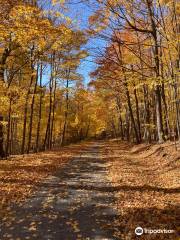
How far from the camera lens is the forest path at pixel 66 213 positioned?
7129mm

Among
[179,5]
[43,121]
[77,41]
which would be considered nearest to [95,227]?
[179,5]

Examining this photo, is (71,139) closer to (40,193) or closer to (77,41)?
(77,41)

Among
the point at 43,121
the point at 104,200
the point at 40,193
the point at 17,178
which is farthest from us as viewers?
the point at 43,121

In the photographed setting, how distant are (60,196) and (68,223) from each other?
2845 mm

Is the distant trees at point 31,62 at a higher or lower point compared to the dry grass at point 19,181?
higher

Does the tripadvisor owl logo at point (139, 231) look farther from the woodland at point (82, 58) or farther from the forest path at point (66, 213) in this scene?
the woodland at point (82, 58)

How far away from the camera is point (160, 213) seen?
8492mm

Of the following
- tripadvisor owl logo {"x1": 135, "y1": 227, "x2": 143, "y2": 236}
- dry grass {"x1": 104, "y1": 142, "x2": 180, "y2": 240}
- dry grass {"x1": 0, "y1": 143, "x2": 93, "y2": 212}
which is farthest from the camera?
dry grass {"x1": 0, "y1": 143, "x2": 93, "y2": 212}

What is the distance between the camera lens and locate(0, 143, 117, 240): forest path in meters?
7.13

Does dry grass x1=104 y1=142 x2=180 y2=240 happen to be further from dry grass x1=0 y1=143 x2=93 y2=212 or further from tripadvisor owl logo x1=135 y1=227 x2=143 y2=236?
dry grass x1=0 y1=143 x2=93 y2=212

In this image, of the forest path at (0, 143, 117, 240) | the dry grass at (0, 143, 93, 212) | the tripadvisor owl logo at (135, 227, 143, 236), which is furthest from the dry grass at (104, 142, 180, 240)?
the dry grass at (0, 143, 93, 212)

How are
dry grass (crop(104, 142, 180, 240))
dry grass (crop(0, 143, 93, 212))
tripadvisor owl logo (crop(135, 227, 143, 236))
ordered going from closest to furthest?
tripadvisor owl logo (crop(135, 227, 143, 236)), dry grass (crop(104, 142, 180, 240)), dry grass (crop(0, 143, 93, 212))

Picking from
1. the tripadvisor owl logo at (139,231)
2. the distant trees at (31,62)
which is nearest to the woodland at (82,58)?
the distant trees at (31,62)

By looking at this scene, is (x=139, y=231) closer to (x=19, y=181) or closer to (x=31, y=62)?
(x=19, y=181)
